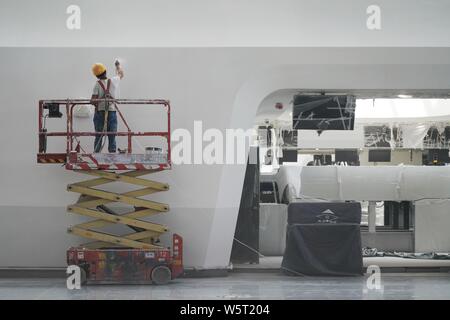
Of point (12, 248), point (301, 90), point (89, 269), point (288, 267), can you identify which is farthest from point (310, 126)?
point (12, 248)

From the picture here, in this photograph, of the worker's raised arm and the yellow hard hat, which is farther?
the worker's raised arm

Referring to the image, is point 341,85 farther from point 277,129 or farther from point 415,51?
point 277,129

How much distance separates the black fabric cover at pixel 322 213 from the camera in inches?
479

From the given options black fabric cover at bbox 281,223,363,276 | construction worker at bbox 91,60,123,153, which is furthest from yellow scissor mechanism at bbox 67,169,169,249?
black fabric cover at bbox 281,223,363,276

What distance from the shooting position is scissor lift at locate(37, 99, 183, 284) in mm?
10586

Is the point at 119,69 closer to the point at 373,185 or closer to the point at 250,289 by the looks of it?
the point at 250,289

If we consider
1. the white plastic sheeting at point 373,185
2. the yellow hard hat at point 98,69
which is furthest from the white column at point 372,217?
the yellow hard hat at point 98,69

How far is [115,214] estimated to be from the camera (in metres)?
11.2

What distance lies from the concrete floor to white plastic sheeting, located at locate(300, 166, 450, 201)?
2855mm

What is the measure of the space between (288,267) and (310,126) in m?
2.82

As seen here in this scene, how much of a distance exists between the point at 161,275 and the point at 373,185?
5866mm

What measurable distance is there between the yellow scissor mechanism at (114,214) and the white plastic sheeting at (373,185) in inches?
181

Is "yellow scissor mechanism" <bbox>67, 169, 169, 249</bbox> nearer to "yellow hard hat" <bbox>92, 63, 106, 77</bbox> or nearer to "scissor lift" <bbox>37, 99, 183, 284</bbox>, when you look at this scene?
"scissor lift" <bbox>37, 99, 183, 284</bbox>

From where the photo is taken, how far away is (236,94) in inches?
458
